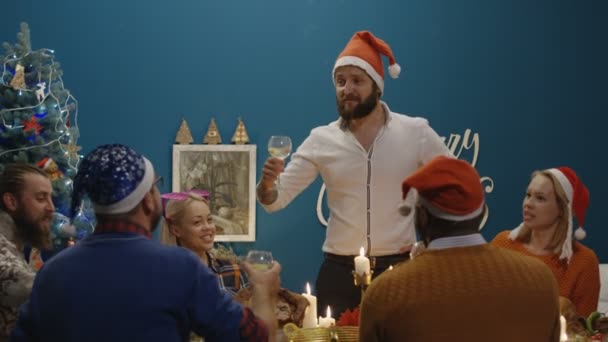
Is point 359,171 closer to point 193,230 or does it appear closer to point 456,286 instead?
point 193,230

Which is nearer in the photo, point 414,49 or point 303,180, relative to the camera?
point 303,180

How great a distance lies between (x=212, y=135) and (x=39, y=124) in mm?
1244

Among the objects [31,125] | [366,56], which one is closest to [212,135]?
[31,125]

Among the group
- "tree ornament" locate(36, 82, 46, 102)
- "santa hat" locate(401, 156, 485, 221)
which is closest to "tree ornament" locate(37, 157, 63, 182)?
"tree ornament" locate(36, 82, 46, 102)

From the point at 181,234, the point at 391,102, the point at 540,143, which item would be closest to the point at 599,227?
the point at 540,143

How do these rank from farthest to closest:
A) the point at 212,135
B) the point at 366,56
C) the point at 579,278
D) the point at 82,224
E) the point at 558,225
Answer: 1. the point at 212,135
2. the point at 82,224
3. the point at 366,56
4. the point at 558,225
5. the point at 579,278

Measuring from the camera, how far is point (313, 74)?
19.9ft

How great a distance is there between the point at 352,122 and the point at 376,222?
483 mm

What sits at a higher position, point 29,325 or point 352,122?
point 352,122

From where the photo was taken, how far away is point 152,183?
2.09 meters

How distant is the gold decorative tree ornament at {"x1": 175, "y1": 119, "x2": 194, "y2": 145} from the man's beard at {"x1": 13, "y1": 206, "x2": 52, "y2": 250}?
271 centimetres

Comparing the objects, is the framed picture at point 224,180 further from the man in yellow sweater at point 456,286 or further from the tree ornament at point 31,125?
the man in yellow sweater at point 456,286

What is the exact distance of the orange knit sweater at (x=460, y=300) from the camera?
6.86 feet

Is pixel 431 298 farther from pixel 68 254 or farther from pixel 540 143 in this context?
pixel 540 143
